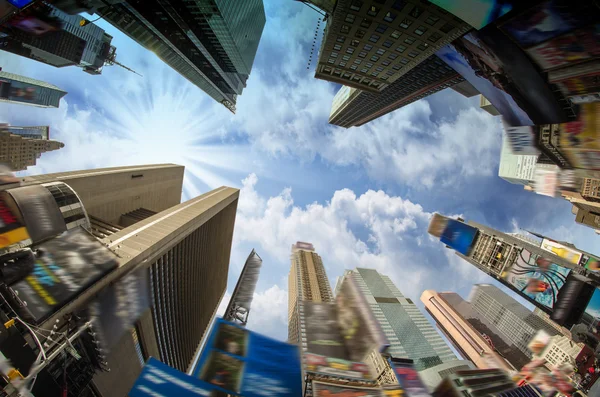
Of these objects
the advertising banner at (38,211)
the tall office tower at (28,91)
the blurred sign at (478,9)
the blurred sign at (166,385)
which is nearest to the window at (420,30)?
the blurred sign at (478,9)

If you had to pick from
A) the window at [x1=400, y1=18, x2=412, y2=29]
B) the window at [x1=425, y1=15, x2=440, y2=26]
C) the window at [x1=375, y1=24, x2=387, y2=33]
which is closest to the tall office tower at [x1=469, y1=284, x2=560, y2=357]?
the window at [x1=425, y1=15, x2=440, y2=26]

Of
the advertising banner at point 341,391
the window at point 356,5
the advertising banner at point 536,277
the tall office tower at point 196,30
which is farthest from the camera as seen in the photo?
the tall office tower at point 196,30

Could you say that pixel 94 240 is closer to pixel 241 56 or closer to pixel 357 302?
pixel 357 302

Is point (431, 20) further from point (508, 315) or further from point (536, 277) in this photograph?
point (508, 315)

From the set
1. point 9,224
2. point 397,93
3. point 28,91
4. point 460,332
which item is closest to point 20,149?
point 28,91

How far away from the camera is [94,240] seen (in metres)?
20.2

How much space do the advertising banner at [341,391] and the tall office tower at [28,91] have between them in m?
143

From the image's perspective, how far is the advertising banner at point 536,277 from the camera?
66.8ft

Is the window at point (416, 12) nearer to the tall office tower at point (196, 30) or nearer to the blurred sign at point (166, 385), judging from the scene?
the tall office tower at point (196, 30)

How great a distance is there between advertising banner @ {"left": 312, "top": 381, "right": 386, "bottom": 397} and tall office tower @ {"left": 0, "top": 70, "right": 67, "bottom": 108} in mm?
142838

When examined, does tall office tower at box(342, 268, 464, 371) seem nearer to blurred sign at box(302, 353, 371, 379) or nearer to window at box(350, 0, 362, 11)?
window at box(350, 0, 362, 11)

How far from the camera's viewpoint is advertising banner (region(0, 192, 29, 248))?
656 inches

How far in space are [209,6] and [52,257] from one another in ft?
173

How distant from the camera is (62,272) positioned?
55.1 ft
